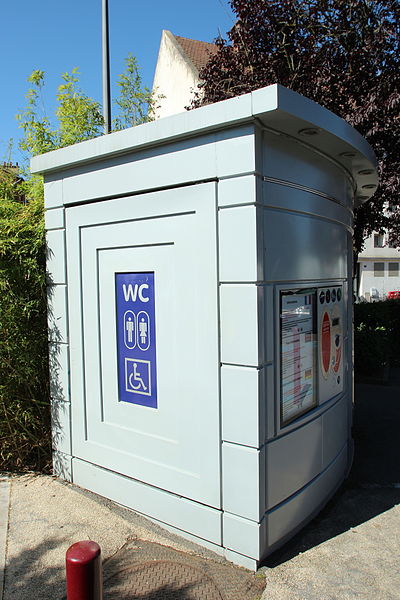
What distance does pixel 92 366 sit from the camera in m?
3.95

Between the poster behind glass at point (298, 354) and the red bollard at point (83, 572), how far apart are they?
163 cm

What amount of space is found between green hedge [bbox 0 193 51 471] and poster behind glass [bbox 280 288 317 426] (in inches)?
92.1

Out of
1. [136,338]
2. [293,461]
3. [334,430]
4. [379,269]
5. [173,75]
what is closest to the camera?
[293,461]

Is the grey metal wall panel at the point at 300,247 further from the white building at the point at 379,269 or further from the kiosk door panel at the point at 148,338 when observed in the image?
the white building at the point at 379,269

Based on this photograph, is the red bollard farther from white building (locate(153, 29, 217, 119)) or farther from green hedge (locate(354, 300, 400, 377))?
white building (locate(153, 29, 217, 119))

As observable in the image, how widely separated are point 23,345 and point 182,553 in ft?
7.54

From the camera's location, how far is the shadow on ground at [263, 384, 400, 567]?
3295mm

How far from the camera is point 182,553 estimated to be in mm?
3125

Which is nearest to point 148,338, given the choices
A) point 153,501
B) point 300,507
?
point 153,501

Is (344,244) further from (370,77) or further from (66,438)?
(370,77)

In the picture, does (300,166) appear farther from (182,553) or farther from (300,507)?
(182,553)

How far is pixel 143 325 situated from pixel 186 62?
18744mm

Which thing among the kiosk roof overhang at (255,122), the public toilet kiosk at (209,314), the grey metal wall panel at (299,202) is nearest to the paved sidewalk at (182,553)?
the public toilet kiosk at (209,314)

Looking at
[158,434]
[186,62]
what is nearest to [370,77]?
[158,434]
